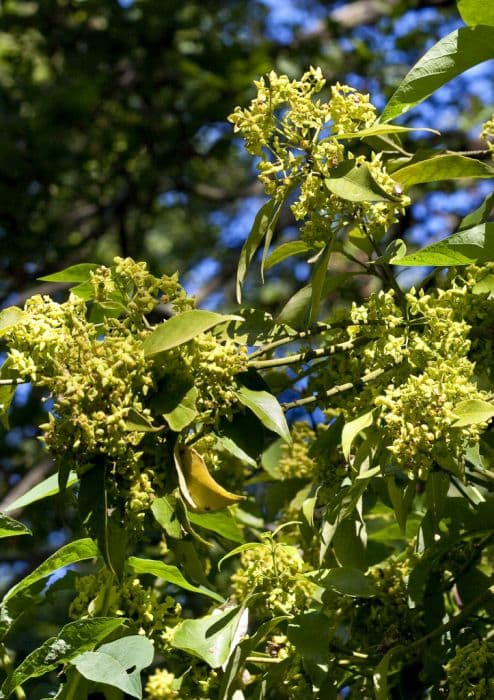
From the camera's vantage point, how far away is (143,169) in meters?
5.06

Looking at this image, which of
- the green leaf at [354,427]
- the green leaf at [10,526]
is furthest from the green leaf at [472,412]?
the green leaf at [10,526]

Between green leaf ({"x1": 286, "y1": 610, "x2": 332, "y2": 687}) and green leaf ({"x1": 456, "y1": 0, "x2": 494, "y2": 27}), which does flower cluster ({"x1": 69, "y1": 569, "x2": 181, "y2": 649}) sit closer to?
green leaf ({"x1": 286, "y1": 610, "x2": 332, "y2": 687})

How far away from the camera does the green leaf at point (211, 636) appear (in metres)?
1.39

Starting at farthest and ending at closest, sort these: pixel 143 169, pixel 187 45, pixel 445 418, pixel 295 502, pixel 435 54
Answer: pixel 187 45 → pixel 143 169 → pixel 295 502 → pixel 435 54 → pixel 445 418

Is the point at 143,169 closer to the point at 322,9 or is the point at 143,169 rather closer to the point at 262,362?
the point at 322,9

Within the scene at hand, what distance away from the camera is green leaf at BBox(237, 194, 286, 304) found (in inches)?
58.3

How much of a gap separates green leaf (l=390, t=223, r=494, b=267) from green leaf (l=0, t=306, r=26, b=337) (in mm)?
476

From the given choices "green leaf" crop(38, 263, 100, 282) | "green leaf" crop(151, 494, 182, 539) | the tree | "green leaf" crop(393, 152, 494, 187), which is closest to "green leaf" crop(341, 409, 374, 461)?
the tree

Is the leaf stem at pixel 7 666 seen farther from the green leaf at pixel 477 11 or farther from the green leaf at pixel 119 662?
the green leaf at pixel 477 11

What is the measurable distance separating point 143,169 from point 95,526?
3.97 m

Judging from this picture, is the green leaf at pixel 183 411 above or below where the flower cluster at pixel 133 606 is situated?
above

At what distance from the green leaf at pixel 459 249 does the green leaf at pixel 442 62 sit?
18cm

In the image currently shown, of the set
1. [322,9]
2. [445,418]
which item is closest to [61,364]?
[445,418]

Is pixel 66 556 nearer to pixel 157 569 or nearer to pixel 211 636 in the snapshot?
pixel 157 569
